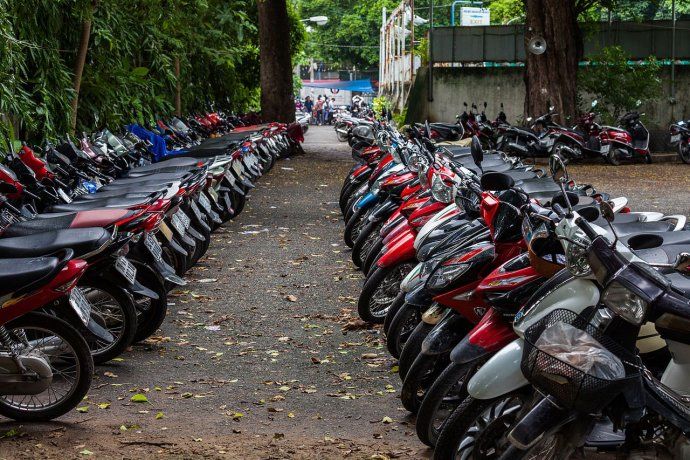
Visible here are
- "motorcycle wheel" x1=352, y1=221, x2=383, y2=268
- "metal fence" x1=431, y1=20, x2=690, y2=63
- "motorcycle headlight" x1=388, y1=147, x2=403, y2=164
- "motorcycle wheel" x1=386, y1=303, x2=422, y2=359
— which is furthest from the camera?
"metal fence" x1=431, y1=20, x2=690, y2=63

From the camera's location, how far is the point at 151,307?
688 cm

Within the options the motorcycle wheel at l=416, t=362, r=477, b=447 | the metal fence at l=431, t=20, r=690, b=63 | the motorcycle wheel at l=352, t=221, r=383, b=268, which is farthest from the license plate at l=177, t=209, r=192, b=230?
the metal fence at l=431, t=20, r=690, b=63

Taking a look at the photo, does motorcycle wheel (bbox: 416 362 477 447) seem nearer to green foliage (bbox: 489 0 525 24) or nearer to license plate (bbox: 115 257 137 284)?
license plate (bbox: 115 257 137 284)

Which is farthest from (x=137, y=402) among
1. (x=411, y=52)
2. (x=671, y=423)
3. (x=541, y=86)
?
(x=411, y=52)

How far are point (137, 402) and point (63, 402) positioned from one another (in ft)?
1.61

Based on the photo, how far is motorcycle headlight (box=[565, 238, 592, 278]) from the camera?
356cm

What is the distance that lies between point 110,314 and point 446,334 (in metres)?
2.39

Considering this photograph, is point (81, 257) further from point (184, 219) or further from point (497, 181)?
point (184, 219)

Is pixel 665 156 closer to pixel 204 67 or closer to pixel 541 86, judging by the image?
pixel 541 86

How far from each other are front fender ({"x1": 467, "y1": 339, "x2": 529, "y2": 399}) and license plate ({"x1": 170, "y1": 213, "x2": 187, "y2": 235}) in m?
4.56

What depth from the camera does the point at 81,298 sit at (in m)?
5.61

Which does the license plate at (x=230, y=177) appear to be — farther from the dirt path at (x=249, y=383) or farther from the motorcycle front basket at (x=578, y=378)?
the motorcycle front basket at (x=578, y=378)

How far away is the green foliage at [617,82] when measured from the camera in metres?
22.3

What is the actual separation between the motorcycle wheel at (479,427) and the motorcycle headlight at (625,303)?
0.79m
